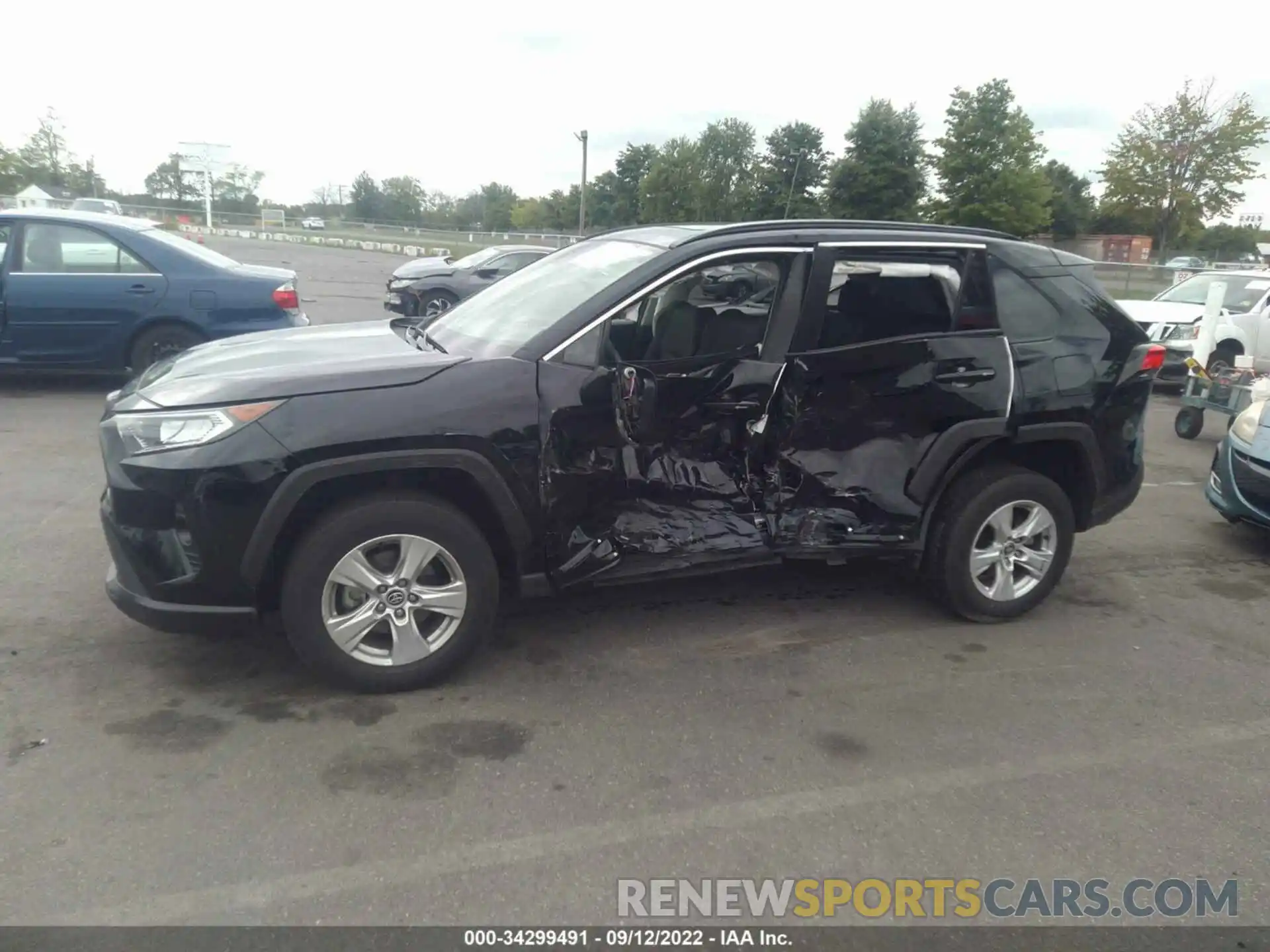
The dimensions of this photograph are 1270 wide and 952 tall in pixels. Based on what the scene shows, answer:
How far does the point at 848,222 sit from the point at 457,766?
3008 mm

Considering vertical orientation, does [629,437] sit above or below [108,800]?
above

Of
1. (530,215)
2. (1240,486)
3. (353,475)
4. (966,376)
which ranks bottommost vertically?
(1240,486)

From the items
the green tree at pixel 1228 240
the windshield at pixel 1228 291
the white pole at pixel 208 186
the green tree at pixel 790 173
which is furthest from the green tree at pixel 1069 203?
the white pole at pixel 208 186

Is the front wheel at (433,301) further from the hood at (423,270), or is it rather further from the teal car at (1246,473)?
the teal car at (1246,473)

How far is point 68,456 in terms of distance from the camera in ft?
22.7

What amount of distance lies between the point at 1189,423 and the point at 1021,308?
657 centimetres

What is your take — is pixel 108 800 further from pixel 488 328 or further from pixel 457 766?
pixel 488 328

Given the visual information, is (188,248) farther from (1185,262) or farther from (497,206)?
(497,206)

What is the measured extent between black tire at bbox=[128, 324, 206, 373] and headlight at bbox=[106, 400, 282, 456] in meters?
5.88

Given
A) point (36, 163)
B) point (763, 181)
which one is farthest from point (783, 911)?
point (36, 163)

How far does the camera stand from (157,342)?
29.0ft

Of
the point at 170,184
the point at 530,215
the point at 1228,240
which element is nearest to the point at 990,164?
the point at 1228,240

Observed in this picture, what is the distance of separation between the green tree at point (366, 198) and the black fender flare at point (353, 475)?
88749 millimetres

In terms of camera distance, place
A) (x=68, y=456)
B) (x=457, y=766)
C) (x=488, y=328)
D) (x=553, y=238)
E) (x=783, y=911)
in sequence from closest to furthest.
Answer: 1. (x=783, y=911)
2. (x=457, y=766)
3. (x=488, y=328)
4. (x=68, y=456)
5. (x=553, y=238)
